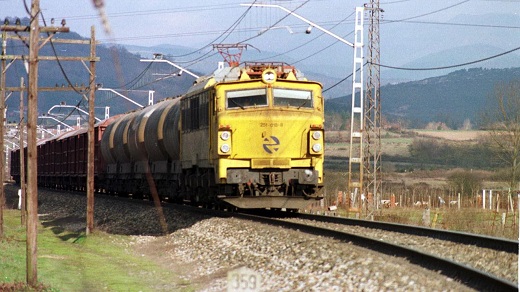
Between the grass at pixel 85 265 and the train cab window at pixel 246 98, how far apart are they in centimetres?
483

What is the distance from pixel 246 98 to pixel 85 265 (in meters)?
6.46

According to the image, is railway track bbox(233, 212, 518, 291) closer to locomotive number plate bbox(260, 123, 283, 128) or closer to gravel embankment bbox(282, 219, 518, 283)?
gravel embankment bbox(282, 219, 518, 283)

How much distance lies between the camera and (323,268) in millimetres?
13312

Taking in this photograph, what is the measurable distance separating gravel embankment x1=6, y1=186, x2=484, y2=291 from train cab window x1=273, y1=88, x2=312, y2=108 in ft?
11.3

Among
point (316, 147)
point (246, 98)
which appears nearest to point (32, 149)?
point (246, 98)

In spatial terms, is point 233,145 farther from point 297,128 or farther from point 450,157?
point 450,157

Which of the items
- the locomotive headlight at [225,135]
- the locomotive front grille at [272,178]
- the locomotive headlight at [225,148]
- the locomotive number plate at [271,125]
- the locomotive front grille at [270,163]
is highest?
the locomotive number plate at [271,125]

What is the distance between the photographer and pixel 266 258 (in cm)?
1573

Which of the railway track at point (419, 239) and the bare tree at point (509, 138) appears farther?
the bare tree at point (509, 138)

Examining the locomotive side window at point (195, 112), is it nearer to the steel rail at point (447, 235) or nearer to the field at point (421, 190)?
the steel rail at point (447, 235)

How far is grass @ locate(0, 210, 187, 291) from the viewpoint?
52.8 ft

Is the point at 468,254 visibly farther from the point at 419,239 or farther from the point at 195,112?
the point at 195,112

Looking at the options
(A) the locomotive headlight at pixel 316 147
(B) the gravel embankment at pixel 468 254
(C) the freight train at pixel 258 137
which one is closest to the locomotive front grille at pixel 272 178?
(C) the freight train at pixel 258 137

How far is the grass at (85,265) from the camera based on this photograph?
16.1 m
